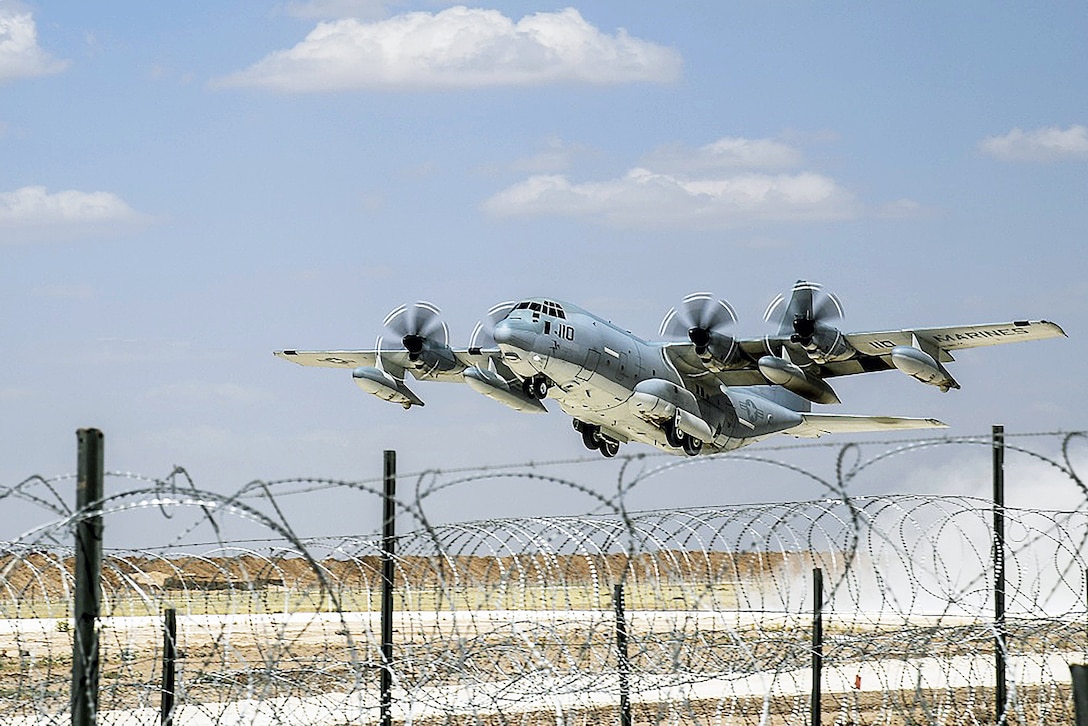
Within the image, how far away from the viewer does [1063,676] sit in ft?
68.2

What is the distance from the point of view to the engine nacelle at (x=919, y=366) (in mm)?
30219

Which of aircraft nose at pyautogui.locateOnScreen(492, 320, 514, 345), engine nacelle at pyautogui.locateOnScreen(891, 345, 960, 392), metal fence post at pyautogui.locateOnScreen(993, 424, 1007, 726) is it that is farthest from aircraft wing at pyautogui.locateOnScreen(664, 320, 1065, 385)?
metal fence post at pyautogui.locateOnScreen(993, 424, 1007, 726)

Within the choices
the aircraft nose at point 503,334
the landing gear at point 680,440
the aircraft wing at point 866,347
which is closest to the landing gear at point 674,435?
the landing gear at point 680,440

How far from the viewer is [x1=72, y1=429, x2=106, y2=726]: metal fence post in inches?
305

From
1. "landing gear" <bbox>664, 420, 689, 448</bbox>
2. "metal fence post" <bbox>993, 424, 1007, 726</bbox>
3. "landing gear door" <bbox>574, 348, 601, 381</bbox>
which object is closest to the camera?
"metal fence post" <bbox>993, 424, 1007, 726</bbox>

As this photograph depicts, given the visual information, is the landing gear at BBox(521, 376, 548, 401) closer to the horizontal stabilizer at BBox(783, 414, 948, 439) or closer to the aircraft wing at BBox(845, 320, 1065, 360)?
the aircraft wing at BBox(845, 320, 1065, 360)

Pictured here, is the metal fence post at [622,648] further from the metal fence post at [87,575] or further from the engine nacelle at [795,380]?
the engine nacelle at [795,380]

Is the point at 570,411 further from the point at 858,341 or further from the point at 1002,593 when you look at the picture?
the point at 1002,593

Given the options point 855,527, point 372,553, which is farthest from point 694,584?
point 372,553

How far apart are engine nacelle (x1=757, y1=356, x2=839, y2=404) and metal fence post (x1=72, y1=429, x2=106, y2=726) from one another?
25.5m

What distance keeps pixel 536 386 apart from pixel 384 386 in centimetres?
480

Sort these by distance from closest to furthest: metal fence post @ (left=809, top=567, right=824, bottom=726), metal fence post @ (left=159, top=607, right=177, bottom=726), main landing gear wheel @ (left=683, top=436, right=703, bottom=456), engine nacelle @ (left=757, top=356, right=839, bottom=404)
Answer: metal fence post @ (left=159, top=607, right=177, bottom=726)
metal fence post @ (left=809, top=567, right=824, bottom=726)
engine nacelle @ (left=757, top=356, right=839, bottom=404)
main landing gear wheel @ (left=683, top=436, right=703, bottom=456)

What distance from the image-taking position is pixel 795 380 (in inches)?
1292

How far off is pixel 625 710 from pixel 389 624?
2.20 meters
